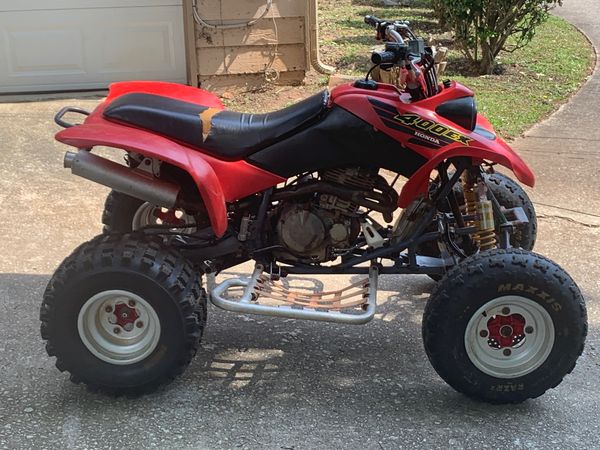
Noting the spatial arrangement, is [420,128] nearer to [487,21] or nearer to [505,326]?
[505,326]

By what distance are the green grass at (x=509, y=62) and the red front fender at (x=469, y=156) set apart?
421cm

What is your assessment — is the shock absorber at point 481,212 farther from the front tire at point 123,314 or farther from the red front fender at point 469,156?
the front tire at point 123,314

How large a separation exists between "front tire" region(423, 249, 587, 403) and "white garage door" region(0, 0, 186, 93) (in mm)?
6074

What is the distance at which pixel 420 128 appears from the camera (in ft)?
11.0

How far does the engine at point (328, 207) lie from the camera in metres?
3.59

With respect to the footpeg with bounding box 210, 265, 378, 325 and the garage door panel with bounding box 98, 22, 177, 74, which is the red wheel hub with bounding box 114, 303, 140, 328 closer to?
the footpeg with bounding box 210, 265, 378, 325

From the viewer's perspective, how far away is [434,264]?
3.77 meters

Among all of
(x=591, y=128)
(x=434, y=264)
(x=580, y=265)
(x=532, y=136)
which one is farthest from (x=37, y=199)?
(x=591, y=128)

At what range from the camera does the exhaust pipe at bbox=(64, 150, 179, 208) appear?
3.44 m

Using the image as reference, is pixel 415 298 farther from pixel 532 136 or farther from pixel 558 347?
pixel 532 136

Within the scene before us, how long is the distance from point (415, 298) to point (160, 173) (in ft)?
5.97

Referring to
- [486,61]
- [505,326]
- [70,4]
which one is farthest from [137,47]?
[505,326]

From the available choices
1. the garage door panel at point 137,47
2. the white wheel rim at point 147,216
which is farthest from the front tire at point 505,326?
the garage door panel at point 137,47

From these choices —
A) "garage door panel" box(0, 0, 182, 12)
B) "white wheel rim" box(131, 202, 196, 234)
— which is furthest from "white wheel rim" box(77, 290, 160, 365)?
"garage door panel" box(0, 0, 182, 12)
